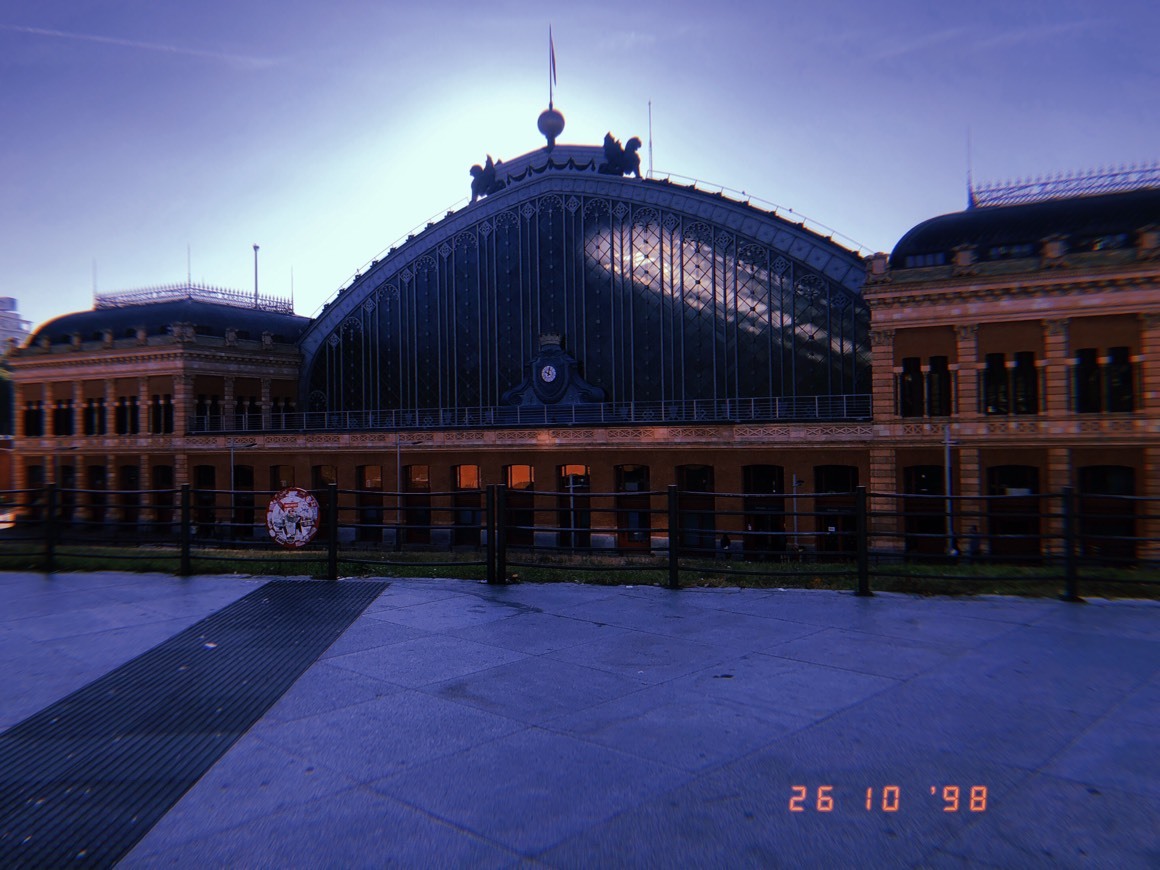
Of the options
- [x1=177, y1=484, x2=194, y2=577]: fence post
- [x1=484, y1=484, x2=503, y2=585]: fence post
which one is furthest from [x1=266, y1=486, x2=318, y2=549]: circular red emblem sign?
[x1=484, y1=484, x2=503, y2=585]: fence post

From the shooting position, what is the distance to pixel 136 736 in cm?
485

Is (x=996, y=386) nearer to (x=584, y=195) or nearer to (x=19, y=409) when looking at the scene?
(x=584, y=195)

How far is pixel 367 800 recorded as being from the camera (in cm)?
386

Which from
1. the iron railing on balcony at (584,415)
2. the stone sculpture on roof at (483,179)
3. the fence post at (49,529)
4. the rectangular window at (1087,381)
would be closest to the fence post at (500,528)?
the fence post at (49,529)

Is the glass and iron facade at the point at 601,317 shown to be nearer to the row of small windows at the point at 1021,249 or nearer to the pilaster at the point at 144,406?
the row of small windows at the point at 1021,249

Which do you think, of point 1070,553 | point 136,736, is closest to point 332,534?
point 136,736

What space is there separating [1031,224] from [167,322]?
48.8 metres

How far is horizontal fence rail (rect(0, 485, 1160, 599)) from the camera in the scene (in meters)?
9.38

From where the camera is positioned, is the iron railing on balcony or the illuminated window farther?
the illuminated window

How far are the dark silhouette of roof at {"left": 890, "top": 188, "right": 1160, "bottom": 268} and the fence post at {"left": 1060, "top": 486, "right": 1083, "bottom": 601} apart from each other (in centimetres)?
2574

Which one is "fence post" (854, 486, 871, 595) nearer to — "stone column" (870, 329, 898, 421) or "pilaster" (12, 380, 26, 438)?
"stone column" (870, 329, 898, 421)

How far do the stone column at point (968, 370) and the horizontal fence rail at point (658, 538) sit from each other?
13.0ft

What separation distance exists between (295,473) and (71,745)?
132 ft

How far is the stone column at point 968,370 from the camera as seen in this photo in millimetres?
29984
